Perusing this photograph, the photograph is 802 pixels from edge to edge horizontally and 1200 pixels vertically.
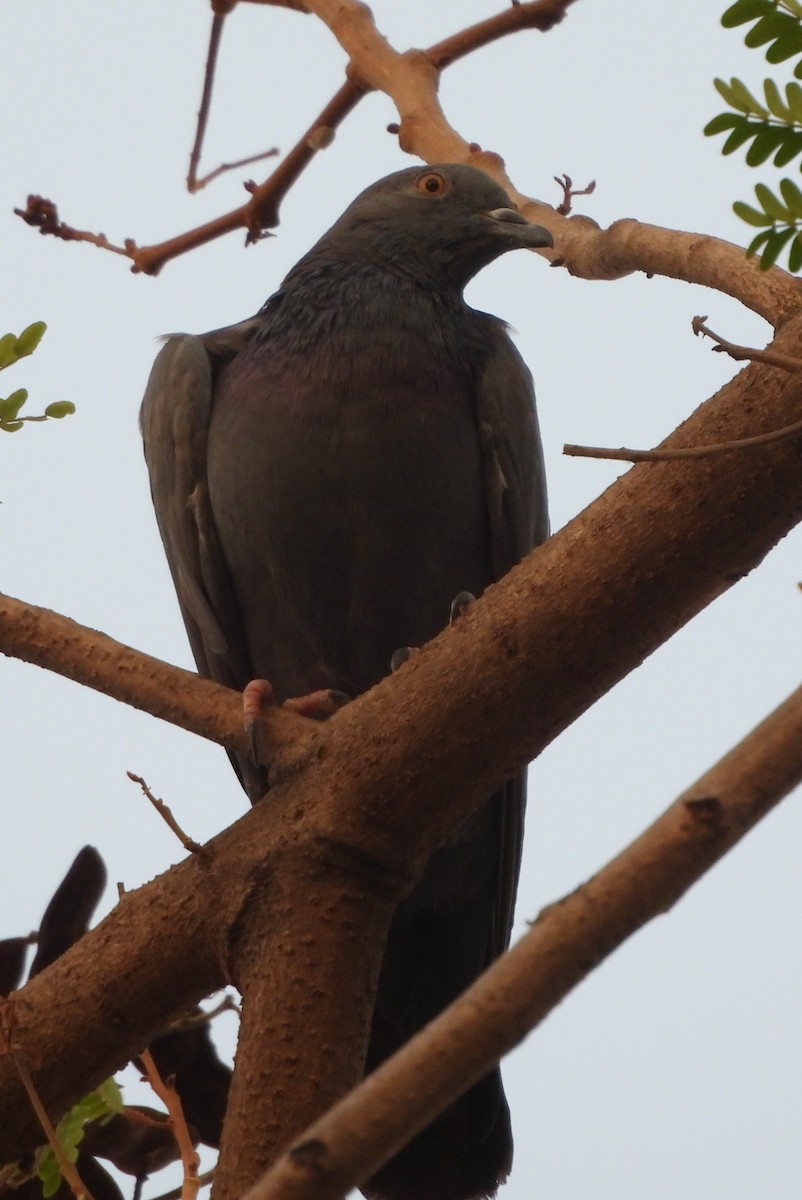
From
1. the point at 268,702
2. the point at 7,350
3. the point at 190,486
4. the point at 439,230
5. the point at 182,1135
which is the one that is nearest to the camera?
the point at 182,1135

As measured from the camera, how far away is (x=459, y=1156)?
14.0 feet

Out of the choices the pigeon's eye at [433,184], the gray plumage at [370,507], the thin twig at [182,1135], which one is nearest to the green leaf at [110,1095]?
the thin twig at [182,1135]

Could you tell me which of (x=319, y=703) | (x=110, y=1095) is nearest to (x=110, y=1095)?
(x=110, y=1095)

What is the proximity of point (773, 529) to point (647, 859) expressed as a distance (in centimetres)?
131

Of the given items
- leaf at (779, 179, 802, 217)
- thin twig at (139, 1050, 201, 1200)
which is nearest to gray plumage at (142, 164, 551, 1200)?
thin twig at (139, 1050, 201, 1200)

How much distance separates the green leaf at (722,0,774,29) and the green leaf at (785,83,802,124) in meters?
0.16

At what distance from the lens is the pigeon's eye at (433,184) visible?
17.9 ft

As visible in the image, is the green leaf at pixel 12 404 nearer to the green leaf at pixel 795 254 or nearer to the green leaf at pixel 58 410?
the green leaf at pixel 58 410

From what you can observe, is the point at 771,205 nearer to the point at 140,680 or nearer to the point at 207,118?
the point at 140,680

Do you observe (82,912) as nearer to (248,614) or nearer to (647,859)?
(248,614)

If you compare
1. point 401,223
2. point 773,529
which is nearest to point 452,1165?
point 773,529

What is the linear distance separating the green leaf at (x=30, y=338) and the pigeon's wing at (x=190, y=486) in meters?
1.47

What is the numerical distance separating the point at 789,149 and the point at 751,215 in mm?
142

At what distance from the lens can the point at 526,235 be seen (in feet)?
16.9
